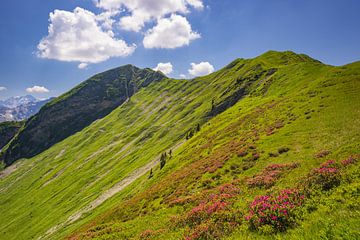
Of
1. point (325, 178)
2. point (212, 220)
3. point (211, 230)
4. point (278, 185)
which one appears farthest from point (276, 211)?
point (278, 185)

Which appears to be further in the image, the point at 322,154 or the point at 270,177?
the point at 322,154

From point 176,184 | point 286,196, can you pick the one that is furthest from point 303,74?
point 286,196

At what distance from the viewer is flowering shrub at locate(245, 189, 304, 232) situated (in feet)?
38.6

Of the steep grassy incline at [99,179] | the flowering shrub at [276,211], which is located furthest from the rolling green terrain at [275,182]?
the steep grassy incline at [99,179]

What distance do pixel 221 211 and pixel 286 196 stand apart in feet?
16.1

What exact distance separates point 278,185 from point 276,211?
7.58m

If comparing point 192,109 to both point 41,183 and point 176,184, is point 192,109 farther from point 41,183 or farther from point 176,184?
point 41,183

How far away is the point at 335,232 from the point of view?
8.87 metres

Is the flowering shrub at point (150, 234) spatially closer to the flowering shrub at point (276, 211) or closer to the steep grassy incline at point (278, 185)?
the steep grassy incline at point (278, 185)

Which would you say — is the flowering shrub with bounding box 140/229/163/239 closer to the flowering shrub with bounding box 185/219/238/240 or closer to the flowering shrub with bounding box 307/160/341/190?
the flowering shrub with bounding box 185/219/238/240

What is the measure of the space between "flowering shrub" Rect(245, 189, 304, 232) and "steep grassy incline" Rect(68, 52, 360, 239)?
50 millimetres

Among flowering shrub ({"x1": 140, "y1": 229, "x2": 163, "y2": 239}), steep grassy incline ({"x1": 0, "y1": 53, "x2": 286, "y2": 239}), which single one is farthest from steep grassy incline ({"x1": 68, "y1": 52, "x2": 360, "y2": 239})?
steep grassy incline ({"x1": 0, "y1": 53, "x2": 286, "y2": 239})

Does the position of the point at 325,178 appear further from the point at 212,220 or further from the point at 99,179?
the point at 99,179

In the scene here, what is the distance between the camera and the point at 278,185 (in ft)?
63.7
